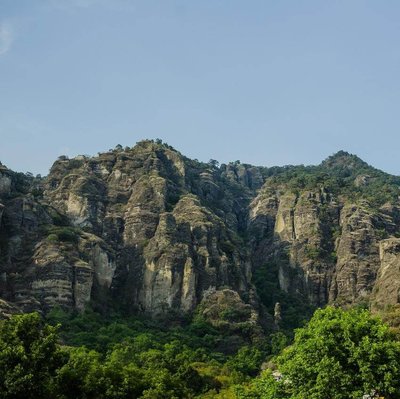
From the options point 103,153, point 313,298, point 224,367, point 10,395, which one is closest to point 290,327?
point 313,298

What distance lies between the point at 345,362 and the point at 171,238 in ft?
225

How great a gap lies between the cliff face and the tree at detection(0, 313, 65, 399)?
38.3m

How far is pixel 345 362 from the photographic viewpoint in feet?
108

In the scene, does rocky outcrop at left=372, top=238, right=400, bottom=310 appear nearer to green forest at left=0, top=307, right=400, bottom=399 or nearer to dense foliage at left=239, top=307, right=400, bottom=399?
green forest at left=0, top=307, right=400, bottom=399

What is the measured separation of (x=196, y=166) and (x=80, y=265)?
225ft

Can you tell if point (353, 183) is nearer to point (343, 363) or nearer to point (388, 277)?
point (388, 277)

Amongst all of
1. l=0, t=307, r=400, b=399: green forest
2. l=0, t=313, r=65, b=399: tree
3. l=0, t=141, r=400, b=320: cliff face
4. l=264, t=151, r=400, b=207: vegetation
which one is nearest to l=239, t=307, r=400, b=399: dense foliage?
l=0, t=307, r=400, b=399: green forest

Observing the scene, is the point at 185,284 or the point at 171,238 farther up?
the point at 171,238

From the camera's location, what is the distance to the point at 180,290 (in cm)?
9475

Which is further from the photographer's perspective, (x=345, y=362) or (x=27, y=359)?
(x=27, y=359)

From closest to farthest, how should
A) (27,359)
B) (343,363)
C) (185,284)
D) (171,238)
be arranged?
(343,363) < (27,359) < (185,284) < (171,238)

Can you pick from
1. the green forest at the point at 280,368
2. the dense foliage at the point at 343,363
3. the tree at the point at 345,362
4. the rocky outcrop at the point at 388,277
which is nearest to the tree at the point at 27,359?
the green forest at the point at 280,368

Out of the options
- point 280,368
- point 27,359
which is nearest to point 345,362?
point 280,368

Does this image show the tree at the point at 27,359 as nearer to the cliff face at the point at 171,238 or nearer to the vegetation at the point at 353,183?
the cliff face at the point at 171,238
